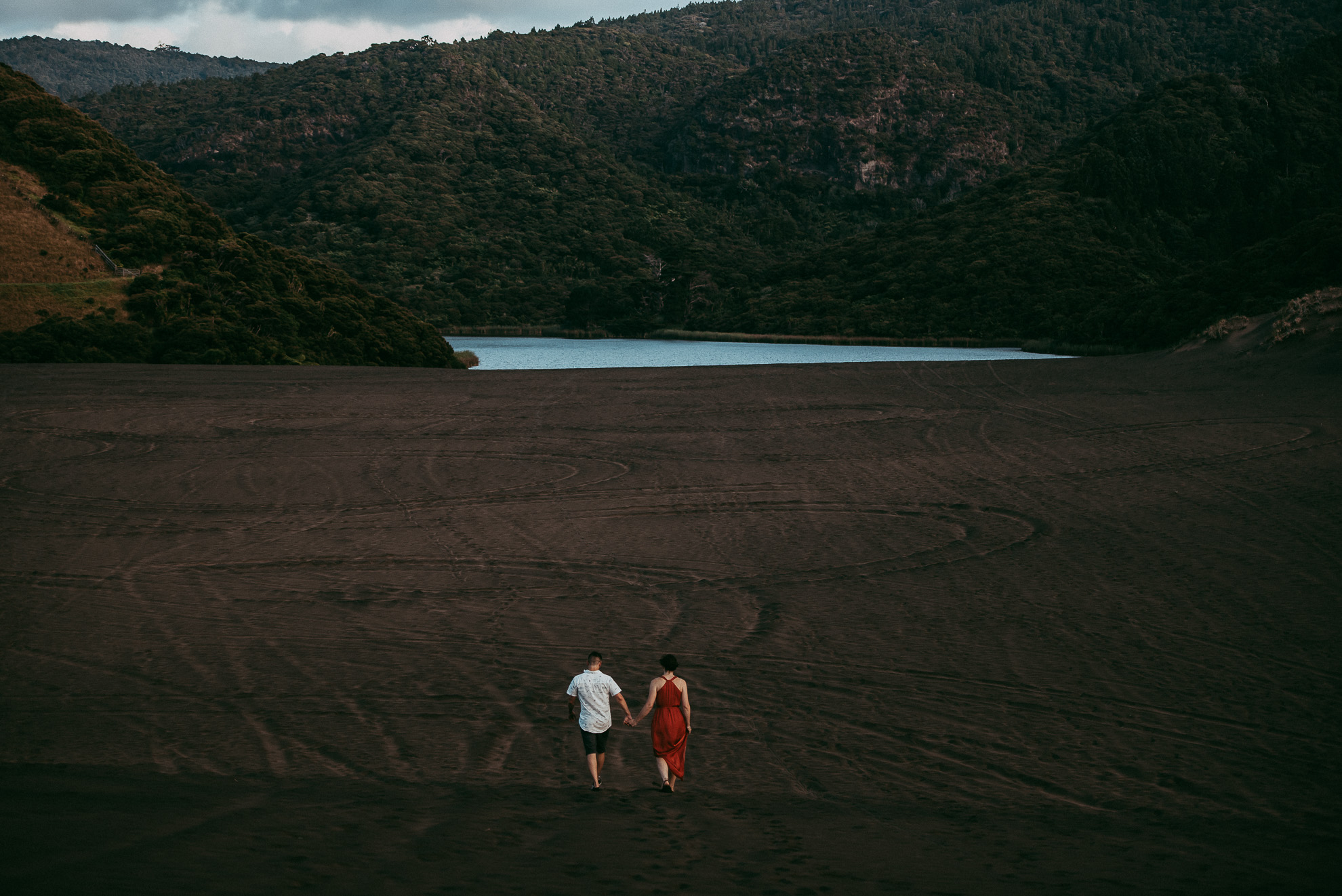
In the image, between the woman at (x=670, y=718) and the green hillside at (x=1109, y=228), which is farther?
the green hillside at (x=1109, y=228)

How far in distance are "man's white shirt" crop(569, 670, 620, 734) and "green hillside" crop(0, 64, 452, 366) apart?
44.3 m

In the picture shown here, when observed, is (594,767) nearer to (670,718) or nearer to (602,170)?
(670,718)

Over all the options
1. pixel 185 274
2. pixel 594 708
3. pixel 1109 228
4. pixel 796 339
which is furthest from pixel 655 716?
pixel 1109 228

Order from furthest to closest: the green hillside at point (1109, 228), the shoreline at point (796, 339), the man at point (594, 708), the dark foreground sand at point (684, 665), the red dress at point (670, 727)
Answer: the green hillside at point (1109, 228), the shoreline at point (796, 339), the man at point (594, 708), the red dress at point (670, 727), the dark foreground sand at point (684, 665)

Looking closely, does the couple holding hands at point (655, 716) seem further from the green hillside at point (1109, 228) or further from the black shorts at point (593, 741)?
the green hillside at point (1109, 228)

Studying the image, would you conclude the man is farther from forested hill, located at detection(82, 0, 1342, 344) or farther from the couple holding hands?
forested hill, located at detection(82, 0, 1342, 344)

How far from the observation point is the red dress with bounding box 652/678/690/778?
7.69 metres

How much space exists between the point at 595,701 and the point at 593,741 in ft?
0.97

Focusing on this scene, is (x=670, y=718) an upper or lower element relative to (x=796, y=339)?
lower

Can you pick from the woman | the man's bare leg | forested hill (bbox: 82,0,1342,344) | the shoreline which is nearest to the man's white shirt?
the man's bare leg

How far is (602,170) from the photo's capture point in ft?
513

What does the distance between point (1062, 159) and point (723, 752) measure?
130 metres

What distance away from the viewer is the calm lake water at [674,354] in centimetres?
7056

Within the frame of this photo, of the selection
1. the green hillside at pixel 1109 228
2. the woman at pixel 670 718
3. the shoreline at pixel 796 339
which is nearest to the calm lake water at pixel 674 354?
the shoreline at pixel 796 339
